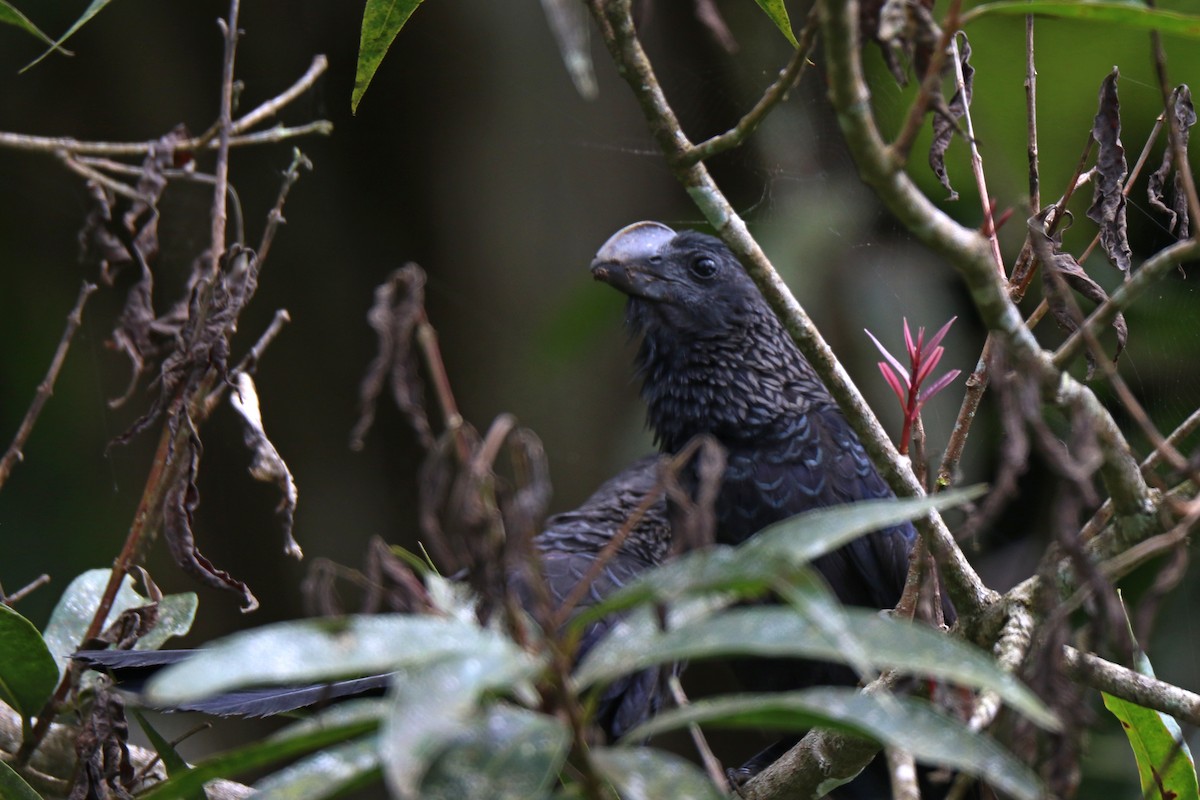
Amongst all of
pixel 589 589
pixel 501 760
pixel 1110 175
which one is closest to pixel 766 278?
pixel 1110 175

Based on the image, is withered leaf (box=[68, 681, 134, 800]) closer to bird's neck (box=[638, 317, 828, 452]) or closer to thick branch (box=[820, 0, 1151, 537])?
thick branch (box=[820, 0, 1151, 537])

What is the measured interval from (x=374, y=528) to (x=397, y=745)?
3516mm

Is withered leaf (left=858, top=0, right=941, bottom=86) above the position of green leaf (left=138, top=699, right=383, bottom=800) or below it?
above

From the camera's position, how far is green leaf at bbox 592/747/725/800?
532 mm

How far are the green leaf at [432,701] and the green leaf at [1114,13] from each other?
47 cm

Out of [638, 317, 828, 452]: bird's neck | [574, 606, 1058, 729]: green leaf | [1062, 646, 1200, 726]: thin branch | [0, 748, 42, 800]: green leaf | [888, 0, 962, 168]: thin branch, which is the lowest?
[1062, 646, 1200, 726]: thin branch

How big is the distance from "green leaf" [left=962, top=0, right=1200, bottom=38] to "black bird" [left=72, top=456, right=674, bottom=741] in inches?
29.3

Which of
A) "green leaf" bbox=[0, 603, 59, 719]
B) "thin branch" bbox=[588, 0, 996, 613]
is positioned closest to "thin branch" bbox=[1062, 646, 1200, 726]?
"thin branch" bbox=[588, 0, 996, 613]

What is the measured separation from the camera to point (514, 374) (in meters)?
3.82

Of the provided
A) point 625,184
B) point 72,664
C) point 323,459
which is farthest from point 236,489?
point 72,664

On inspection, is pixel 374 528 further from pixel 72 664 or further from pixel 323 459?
pixel 72 664

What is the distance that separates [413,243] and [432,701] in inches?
133

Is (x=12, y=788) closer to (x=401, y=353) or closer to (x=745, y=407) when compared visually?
(x=401, y=353)

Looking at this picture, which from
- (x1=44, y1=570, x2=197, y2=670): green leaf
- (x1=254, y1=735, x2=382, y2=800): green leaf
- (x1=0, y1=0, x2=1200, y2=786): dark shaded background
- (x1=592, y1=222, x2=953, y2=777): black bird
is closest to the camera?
(x1=254, y1=735, x2=382, y2=800): green leaf
